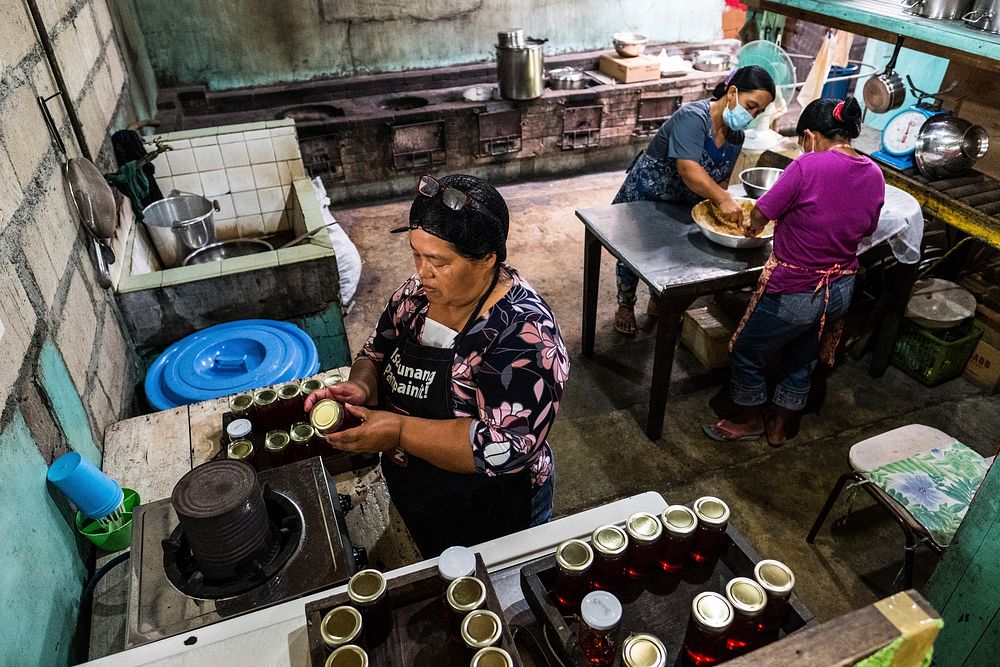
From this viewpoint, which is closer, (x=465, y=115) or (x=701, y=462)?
(x=701, y=462)

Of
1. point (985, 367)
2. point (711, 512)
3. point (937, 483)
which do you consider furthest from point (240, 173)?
point (985, 367)

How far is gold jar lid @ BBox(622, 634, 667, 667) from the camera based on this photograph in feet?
4.11

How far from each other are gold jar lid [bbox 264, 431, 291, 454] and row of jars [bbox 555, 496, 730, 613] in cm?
114

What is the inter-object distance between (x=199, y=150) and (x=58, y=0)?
1.13 meters

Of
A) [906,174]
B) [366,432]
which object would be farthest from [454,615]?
[906,174]

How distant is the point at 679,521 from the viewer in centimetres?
155

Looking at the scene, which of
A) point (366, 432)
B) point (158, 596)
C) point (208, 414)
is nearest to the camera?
point (158, 596)

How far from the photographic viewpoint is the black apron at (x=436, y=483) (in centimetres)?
187

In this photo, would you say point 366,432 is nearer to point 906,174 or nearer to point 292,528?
point 292,528

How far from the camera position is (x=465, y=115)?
20.6 ft

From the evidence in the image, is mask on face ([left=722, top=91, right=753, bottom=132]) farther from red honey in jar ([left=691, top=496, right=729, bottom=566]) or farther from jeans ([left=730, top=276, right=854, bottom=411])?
red honey in jar ([left=691, top=496, right=729, bottom=566])

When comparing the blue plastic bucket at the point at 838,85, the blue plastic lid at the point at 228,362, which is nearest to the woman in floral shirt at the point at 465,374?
the blue plastic lid at the point at 228,362

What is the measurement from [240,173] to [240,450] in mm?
2835

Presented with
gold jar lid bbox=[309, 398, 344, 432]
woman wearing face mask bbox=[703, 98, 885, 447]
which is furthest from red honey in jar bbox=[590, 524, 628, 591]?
woman wearing face mask bbox=[703, 98, 885, 447]
